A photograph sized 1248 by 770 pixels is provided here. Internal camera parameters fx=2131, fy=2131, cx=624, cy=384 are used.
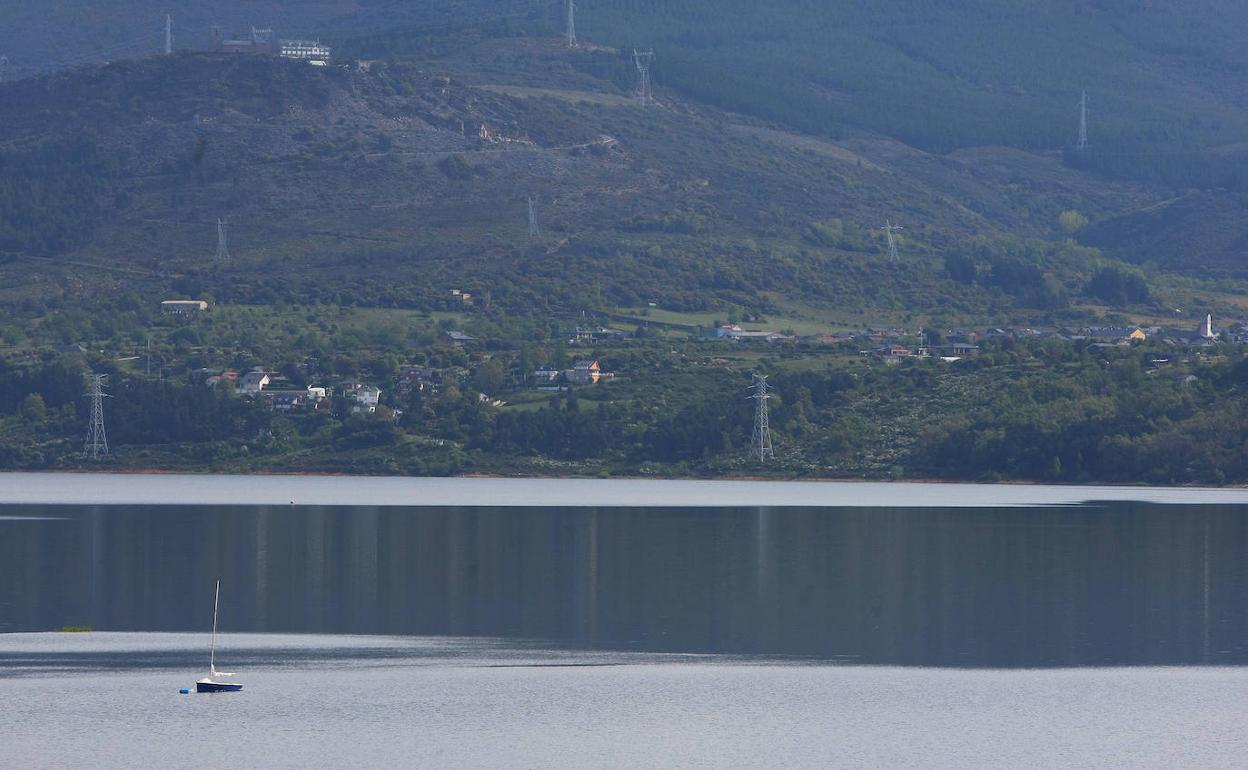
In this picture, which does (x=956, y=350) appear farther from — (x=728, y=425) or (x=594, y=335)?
(x=728, y=425)

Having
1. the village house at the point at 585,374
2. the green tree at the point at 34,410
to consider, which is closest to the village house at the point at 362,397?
the village house at the point at 585,374

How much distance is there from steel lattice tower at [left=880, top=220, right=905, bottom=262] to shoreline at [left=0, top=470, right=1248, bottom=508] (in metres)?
73.9

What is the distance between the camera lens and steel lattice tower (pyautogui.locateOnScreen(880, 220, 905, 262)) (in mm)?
179000

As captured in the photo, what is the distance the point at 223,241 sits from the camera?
536 feet

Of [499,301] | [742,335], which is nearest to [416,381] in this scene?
[742,335]

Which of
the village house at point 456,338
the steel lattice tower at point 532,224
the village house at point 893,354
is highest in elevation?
the steel lattice tower at point 532,224

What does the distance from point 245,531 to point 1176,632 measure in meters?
33.7

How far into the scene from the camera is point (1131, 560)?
6381 centimetres

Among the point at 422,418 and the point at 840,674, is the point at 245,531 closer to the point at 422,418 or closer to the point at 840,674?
the point at 840,674

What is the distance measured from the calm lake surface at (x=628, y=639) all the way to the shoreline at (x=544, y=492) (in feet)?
35.2

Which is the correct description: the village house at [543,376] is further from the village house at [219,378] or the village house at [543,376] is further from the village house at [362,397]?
the village house at [219,378]

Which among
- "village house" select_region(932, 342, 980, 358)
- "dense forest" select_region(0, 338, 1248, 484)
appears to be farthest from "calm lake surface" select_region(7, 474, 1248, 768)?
"village house" select_region(932, 342, 980, 358)

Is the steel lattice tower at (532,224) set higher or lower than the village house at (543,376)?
higher

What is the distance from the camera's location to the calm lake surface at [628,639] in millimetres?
35469
